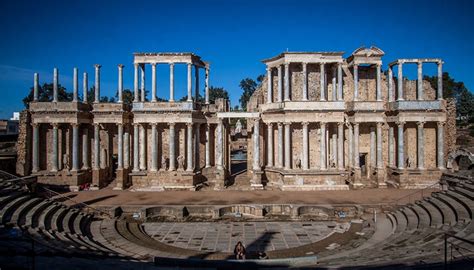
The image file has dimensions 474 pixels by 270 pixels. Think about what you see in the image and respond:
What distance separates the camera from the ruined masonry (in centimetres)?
2875

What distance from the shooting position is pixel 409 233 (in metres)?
15.7

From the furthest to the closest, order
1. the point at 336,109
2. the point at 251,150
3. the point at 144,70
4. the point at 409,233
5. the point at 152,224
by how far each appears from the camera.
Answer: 1. the point at 251,150
2. the point at 144,70
3. the point at 336,109
4. the point at 152,224
5. the point at 409,233

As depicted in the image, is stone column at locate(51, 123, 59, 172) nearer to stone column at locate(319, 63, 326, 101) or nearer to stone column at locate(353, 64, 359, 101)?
stone column at locate(319, 63, 326, 101)

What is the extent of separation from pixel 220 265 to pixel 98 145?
22554 mm

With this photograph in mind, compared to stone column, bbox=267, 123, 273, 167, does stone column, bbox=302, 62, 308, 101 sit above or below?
above

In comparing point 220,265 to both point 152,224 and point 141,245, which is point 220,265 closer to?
point 141,245

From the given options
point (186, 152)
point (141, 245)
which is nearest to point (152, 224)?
point (141, 245)

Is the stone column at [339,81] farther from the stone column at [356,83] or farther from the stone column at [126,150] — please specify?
the stone column at [126,150]

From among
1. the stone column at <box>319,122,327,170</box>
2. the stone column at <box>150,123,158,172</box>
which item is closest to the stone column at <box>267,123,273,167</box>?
the stone column at <box>319,122,327,170</box>

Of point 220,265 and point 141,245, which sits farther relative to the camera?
point 141,245

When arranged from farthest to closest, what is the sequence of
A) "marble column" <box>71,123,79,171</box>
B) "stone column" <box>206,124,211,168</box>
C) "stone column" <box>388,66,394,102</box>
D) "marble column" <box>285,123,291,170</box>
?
"stone column" <box>206,124,211,168</box> → "stone column" <box>388,66,394,102</box> → "marble column" <box>71,123,79,171</box> → "marble column" <box>285,123,291,170</box>

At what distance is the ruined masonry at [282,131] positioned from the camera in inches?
1132

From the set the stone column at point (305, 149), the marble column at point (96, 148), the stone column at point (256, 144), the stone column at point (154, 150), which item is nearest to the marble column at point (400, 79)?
the stone column at point (305, 149)

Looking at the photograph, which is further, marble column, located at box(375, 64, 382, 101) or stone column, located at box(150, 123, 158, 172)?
marble column, located at box(375, 64, 382, 101)
